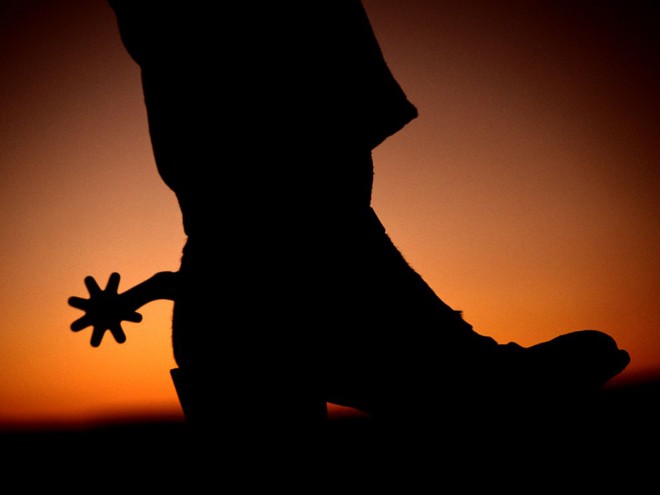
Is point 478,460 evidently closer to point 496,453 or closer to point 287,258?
point 496,453

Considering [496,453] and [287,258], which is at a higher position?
[287,258]

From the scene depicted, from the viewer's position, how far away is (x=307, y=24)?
1091 mm

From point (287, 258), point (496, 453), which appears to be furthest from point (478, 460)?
point (287, 258)

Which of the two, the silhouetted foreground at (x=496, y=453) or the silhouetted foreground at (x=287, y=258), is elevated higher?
the silhouetted foreground at (x=287, y=258)

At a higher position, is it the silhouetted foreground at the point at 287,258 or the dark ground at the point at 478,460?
the silhouetted foreground at the point at 287,258

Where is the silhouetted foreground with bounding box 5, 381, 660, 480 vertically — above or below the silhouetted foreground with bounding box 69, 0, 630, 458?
below

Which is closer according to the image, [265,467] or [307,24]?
[265,467]

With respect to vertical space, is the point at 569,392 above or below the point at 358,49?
below

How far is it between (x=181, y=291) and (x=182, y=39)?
1.69 ft

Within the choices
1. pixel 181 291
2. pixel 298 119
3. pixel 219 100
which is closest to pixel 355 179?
pixel 298 119

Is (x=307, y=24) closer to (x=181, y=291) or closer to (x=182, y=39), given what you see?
(x=182, y=39)

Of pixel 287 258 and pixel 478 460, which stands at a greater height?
pixel 287 258

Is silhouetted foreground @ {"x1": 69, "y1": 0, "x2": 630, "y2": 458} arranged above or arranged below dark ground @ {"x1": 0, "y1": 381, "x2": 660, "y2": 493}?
above

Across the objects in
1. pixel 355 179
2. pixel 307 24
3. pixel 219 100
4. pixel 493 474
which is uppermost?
Answer: pixel 307 24
